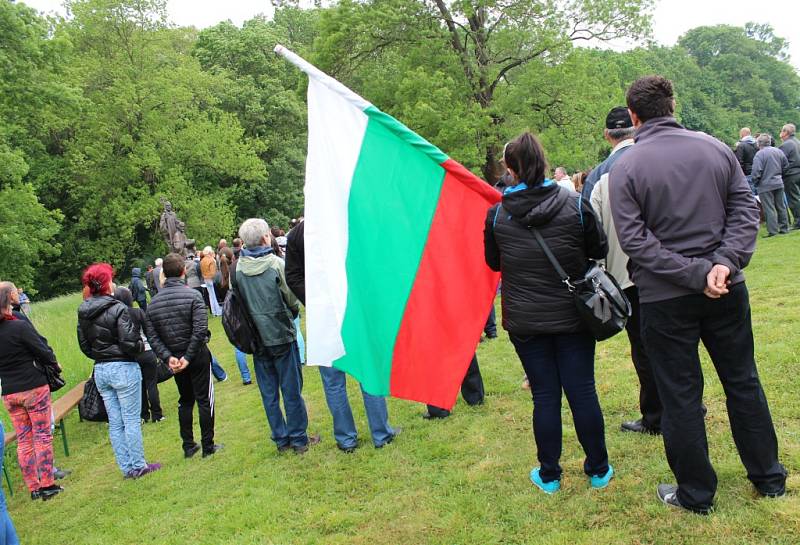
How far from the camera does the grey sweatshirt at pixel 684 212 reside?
2.96m

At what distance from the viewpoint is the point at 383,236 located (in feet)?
13.4

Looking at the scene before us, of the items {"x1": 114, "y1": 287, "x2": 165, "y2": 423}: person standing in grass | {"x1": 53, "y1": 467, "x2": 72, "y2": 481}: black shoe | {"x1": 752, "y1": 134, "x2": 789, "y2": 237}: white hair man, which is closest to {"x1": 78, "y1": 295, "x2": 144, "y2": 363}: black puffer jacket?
{"x1": 53, "y1": 467, "x2": 72, "y2": 481}: black shoe

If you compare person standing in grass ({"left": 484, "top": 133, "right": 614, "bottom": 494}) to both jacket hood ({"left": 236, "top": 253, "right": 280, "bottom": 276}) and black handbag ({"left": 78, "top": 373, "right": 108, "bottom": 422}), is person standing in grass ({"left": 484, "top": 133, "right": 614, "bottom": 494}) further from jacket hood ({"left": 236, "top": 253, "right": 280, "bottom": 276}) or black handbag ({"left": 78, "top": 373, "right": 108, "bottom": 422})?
black handbag ({"left": 78, "top": 373, "right": 108, "bottom": 422})

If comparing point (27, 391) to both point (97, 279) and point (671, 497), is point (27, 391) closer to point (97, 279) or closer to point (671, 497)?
point (97, 279)

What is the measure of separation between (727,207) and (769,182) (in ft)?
32.2

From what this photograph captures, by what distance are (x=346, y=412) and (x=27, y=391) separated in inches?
120

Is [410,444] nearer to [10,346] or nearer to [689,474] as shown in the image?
[689,474]

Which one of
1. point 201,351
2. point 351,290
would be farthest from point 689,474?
point 201,351

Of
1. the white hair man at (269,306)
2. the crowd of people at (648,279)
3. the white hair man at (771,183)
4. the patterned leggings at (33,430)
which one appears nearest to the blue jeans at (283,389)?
the white hair man at (269,306)

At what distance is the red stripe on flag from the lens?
13.3ft

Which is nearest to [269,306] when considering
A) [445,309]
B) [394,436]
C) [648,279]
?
[394,436]

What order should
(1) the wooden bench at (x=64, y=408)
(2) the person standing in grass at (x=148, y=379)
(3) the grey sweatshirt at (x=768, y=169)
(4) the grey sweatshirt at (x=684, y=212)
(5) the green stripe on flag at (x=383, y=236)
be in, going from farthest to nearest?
(3) the grey sweatshirt at (x=768, y=169) → (2) the person standing in grass at (x=148, y=379) → (1) the wooden bench at (x=64, y=408) → (5) the green stripe on flag at (x=383, y=236) → (4) the grey sweatshirt at (x=684, y=212)

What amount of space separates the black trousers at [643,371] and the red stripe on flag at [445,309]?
921 mm

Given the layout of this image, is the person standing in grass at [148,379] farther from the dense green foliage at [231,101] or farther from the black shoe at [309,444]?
the dense green foliage at [231,101]
